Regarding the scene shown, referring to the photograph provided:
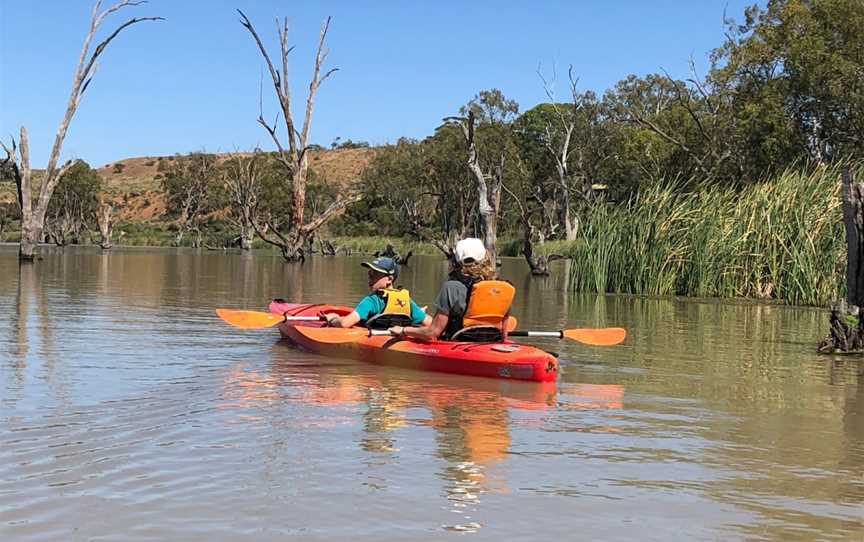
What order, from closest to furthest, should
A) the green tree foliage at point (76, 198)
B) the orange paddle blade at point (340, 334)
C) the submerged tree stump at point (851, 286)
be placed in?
the orange paddle blade at point (340, 334)
the submerged tree stump at point (851, 286)
the green tree foliage at point (76, 198)

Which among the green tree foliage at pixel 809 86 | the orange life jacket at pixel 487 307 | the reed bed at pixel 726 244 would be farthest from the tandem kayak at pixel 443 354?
the green tree foliage at pixel 809 86

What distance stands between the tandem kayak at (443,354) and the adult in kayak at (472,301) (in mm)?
168

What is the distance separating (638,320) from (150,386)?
9298mm

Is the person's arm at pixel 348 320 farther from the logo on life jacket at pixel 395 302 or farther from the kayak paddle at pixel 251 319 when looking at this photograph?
the kayak paddle at pixel 251 319

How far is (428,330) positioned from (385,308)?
1033mm

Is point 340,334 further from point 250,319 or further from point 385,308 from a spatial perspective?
point 250,319

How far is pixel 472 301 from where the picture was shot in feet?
30.0

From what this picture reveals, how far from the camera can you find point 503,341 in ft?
30.8

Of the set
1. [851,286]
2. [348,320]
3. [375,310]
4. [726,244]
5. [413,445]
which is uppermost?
[726,244]

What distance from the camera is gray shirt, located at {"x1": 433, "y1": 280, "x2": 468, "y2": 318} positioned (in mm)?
9070

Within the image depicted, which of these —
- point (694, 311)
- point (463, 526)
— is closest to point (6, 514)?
point (463, 526)

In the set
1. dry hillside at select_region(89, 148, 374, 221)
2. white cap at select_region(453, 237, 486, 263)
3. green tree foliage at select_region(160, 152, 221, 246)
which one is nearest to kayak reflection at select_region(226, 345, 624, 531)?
white cap at select_region(453, 237, 486, 263)

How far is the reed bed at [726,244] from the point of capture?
1680 cm

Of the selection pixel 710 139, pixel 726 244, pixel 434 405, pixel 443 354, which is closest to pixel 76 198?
pixel 710 139
